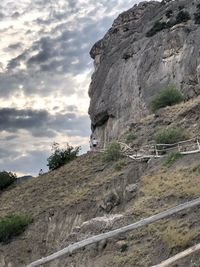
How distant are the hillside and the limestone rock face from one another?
11.6 metres

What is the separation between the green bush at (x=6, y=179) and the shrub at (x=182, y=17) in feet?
94.0

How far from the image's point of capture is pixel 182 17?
6681cm

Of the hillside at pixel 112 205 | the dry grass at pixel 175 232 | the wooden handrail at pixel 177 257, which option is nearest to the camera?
the wooden handrail at pixel 177 257

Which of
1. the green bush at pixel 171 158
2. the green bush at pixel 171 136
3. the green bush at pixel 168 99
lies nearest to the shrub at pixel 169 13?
the green bush at pixel 168 99

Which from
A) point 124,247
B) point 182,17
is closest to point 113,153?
point 124,247

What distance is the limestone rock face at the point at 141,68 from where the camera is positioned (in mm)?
57938

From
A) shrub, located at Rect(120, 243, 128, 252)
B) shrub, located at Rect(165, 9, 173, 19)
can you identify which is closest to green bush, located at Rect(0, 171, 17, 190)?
shrub, located at Rect(165, 9, 173, 19)

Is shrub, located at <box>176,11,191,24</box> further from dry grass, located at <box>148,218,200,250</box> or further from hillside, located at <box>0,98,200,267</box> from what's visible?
dry grass, located at <box>148,218,200,250</box>

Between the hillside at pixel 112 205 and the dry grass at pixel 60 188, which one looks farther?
the dry grass at pixel 60 188

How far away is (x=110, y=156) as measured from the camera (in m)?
40.8

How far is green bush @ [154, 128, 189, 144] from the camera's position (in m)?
36.5

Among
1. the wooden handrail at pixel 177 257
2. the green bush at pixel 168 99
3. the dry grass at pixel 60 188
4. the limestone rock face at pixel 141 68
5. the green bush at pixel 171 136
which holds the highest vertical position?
the limestone rock face at pixel 141 68

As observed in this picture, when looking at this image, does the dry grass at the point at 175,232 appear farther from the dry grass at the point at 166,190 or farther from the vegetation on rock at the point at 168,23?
the vegetation on rock at the point at 168,23

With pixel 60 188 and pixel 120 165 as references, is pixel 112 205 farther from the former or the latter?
pixel 60 188
